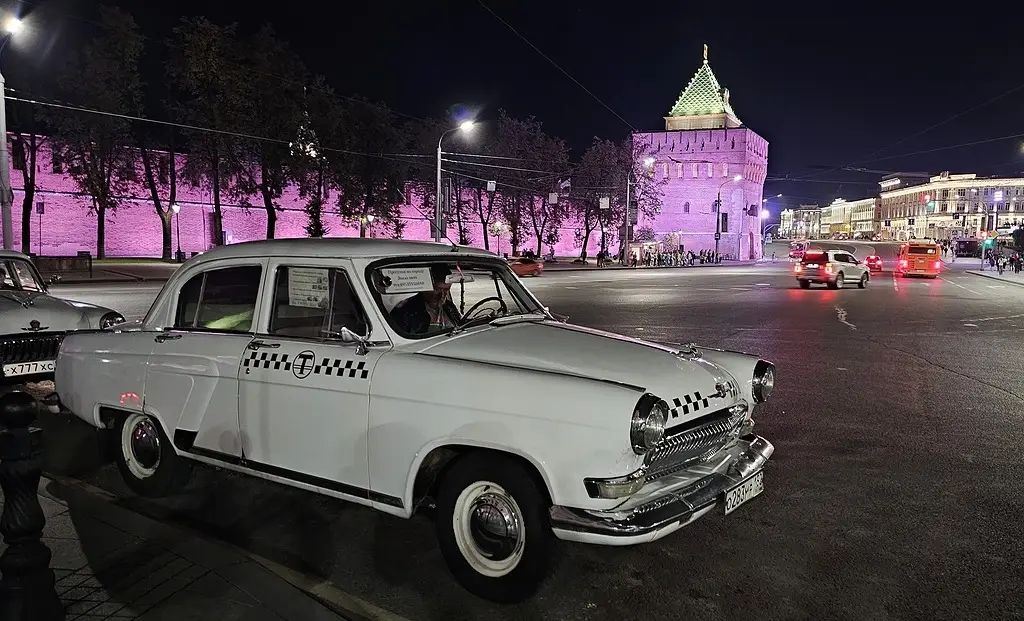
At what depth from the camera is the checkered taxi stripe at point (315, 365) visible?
4.05 meters

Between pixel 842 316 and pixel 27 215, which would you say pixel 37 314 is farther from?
pixel 27 215

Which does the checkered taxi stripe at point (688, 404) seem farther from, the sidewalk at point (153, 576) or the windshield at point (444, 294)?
the sidewalk at point (153, 576)

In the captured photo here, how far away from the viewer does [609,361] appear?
4020 mm

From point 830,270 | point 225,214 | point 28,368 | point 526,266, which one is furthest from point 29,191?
point 830,270

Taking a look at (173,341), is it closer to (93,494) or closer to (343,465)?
(93,494)

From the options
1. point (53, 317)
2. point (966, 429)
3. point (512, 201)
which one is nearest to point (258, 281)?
point (53, 317)

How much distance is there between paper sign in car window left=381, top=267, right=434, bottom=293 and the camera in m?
4.43

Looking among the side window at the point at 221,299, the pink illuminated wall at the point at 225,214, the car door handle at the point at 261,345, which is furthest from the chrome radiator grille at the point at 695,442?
the pink illuminated wall at the point at 225,214

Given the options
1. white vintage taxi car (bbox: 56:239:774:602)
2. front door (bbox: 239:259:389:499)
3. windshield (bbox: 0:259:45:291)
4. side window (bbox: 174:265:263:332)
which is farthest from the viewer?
windshield (bbox: 0:259:45:291)

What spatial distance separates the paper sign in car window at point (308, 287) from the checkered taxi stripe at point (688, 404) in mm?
2143

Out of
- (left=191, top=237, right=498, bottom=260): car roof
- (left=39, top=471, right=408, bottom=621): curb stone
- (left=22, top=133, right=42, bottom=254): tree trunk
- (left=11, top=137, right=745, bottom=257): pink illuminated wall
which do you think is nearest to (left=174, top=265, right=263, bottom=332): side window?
(left=191, top=237, right=498, bottom=260): car roof

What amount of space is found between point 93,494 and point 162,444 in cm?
55

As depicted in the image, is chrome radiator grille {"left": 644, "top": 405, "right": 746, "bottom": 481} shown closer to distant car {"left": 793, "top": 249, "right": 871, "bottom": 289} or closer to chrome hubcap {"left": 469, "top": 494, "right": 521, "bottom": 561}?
chrome hubcap {"left": 469, "top": 494, "right": 521, "bottom": 561}

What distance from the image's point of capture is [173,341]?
4.90m
